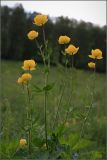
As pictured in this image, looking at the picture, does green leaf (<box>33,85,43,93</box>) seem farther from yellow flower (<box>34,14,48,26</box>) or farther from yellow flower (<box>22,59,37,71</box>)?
yellow flower (<box>34,14,48,26</box>)

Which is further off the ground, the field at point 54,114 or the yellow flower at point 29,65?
the yellow flower at point 29,65

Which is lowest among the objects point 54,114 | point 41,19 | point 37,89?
point 54,114

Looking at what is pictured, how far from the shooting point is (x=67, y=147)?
83.4 inches

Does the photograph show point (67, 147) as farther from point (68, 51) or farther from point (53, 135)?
point (68, 51)

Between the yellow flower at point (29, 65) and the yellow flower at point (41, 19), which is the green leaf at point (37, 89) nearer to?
the yellow flower at point (29, 65)

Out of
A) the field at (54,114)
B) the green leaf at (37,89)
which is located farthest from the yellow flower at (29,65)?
the green leaf at (37,89)

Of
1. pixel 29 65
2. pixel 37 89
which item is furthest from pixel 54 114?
pixel 37 89

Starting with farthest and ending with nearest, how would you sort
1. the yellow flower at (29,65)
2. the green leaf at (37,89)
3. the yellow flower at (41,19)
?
the yellow flower at (41,19) < the yellow flower at (29,65) < the green leaf at (37,89)

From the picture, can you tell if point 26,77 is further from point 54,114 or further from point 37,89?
point 54,114

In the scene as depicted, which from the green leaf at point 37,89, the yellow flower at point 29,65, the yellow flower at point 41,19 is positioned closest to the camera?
the green leaf at point 37,89

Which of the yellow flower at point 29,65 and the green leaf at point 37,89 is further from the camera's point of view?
the yellow flower at point 29,65

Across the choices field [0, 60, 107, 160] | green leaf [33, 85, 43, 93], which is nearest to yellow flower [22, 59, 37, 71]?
field [0, 60, 107, 160]

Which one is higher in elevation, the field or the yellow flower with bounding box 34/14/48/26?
the yellow flower with bounding box 34/14/48/26

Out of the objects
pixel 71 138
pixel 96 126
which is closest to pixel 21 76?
pixel 71 138
